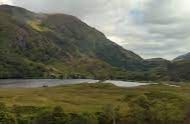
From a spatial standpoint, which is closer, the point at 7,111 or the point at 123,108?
the point at 7,111

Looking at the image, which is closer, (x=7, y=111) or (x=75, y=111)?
(x=7, y=111)

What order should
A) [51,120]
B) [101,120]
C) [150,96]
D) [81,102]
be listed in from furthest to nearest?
[81,102], [150,96], [101,120], [51,120]

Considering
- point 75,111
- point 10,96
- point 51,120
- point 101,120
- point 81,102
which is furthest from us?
point 10,96

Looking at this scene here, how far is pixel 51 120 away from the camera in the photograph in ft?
428

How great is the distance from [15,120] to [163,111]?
4879 cm

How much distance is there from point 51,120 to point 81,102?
4812 centimetres

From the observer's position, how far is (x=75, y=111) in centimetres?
14888

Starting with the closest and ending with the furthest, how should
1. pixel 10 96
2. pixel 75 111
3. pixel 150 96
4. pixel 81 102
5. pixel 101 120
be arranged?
pixel 101 120, pixel 75 111, pixel 150 96, pixel 81 102, pixel 10 96

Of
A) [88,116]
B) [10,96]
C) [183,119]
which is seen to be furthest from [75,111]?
[10,96]

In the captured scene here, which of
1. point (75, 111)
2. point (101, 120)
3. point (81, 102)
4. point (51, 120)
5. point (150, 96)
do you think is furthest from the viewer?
point (81, 102)

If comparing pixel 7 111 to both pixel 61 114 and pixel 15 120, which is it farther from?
pixel 61 114

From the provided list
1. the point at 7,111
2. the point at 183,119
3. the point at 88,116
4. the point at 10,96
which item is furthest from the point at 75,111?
the point at 10,96

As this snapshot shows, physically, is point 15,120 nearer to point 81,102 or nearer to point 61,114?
point 61,114

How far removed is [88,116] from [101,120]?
451 centimetres
